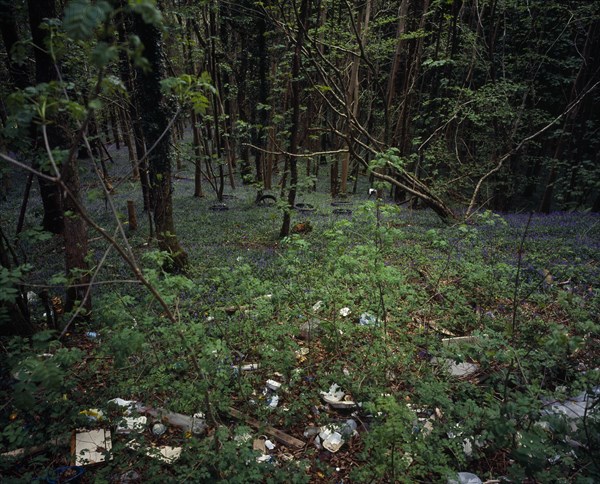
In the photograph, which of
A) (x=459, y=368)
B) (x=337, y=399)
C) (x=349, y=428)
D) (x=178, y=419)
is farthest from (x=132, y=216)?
(x=459, y=368)

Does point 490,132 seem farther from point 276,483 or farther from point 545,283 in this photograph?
point 276,483

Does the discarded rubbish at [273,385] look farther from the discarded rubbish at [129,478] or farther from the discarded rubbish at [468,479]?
the discarded rubbish at [468,479]

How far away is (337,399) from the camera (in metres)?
4.09

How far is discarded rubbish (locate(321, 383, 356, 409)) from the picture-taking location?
4035 millimetres

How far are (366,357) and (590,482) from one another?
2.36m

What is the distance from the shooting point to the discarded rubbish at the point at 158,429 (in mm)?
3703

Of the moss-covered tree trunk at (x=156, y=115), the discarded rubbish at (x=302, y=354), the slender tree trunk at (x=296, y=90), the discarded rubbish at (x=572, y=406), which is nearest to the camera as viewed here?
the discarded rubbish at (x=572, y=406)

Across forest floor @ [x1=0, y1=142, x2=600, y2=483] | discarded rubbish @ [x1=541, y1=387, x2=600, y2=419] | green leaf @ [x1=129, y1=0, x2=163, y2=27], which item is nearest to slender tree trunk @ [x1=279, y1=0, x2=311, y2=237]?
forest floor @ [x1=0, y1=142, x2=600, y2=483]

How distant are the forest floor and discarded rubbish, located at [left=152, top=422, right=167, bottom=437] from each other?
2.0 inches

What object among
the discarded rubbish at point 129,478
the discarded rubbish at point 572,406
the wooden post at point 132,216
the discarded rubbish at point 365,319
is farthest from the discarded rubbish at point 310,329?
the wooden post at point 132,216

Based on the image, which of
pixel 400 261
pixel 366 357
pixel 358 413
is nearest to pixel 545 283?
pixel 400 261

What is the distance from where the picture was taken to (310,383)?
4.35m

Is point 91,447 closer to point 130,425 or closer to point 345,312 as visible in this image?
point 130,425

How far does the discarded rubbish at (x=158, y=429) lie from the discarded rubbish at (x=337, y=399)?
196 centimetres
